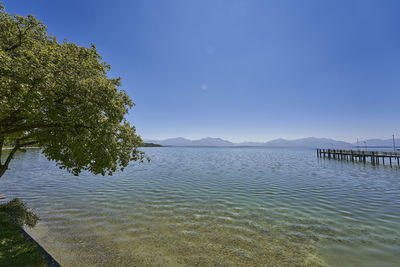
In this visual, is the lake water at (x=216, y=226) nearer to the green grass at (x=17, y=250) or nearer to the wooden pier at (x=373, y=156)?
the green grass at (x=17, y=250)

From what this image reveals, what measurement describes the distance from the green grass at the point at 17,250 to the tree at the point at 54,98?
354 centimetres

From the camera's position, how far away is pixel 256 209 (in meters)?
14.7

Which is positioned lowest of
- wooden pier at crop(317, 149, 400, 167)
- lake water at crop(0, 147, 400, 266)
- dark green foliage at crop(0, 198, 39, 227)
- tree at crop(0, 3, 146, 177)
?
lake water at crop(0, 147, 400, 266)

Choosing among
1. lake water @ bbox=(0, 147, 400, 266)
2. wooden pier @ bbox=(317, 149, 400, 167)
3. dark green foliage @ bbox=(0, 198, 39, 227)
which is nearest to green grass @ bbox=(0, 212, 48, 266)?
lake water @ bbox=(0, 147, 400, 266)

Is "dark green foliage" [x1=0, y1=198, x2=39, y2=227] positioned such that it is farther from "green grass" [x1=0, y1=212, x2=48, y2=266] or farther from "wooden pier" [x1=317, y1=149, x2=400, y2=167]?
"wooden pier" [x1=317, y1=149, x2=400, y2=167]

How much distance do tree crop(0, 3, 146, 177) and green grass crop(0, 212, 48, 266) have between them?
3.54 m

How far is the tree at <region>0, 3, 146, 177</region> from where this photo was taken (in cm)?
649

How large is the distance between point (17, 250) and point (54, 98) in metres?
5.80

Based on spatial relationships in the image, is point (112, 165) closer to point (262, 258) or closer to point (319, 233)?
point (262, 258)

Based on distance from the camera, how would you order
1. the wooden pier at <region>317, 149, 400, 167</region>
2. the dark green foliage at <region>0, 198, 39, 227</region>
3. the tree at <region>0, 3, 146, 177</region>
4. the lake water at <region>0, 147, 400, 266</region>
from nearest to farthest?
the tree at <region>0, 3, 146, 177</region>
the lake water at <region>0, 147, 400, 266</region>
the dark green foliage at <region>0, 198, 39, 227</region>
the wooden pier at <region>317, 149, 400, 167</region>

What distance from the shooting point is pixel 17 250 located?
653cm

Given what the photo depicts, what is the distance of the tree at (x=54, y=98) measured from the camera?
256 inches

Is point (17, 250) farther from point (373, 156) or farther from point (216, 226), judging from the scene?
point (373, 156)

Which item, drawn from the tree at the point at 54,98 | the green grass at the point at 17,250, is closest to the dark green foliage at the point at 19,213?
the green grass at the point at 17,250
